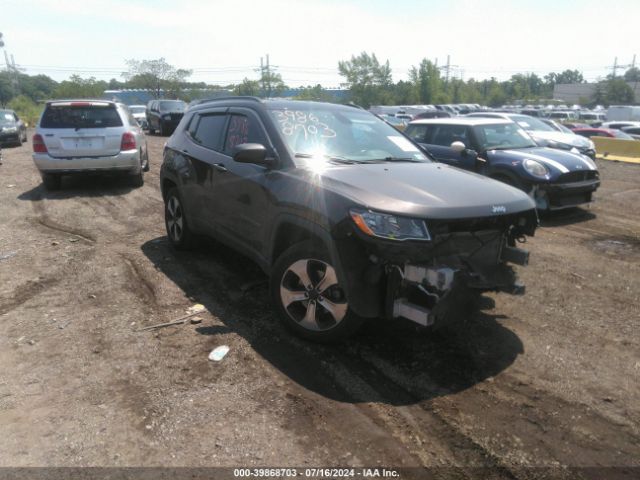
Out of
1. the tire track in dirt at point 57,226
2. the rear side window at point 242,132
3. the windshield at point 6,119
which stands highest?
the windshield at point 6,119

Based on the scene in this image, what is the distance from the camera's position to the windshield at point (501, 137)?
8719 mm

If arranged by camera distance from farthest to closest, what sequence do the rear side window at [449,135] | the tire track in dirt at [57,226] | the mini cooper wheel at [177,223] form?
the rear side window at [449,135]
the tire track in dirt at [57,226]
the mini cooper wheel at [177,223]

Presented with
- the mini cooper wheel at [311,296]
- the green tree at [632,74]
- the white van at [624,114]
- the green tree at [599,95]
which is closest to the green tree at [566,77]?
the green tree at [632,74]

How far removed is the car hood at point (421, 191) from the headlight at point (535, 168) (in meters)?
4.24

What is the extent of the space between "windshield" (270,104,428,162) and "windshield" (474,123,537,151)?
4.37m

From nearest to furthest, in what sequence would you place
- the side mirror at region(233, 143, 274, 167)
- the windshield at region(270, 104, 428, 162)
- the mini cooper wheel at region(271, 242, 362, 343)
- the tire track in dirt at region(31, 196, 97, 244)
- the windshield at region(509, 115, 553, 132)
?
the mini cooper wheel at region(271, 242, 362, 343), the side mirror at region(233, 143, 274, 167), the windshield at region(270, 104, 428, 162), the tire track in dirt at region(31, 196, 97, 244), the windshield at region(509, 115, 553, 132)

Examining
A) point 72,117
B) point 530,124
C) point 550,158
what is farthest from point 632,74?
point 72,117

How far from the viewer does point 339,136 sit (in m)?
4.44

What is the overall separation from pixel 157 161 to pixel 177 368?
12.0 meters

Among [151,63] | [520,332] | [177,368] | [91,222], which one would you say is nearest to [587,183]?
[520,332]

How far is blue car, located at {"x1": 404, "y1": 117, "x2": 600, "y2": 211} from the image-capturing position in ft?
25.3

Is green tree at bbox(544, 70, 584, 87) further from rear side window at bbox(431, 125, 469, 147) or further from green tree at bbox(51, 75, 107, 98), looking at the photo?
rear side window at bbox(431, 125, 469, 147)

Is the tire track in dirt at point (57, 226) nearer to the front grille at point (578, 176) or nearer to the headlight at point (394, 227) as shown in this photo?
the headlight at point (394, 227)

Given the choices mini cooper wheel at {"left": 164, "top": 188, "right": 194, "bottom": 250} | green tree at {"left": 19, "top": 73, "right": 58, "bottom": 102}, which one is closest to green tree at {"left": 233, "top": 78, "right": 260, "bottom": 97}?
green tree at {"left": 19, "top": 73, "right": 58, "bottom": 102}
